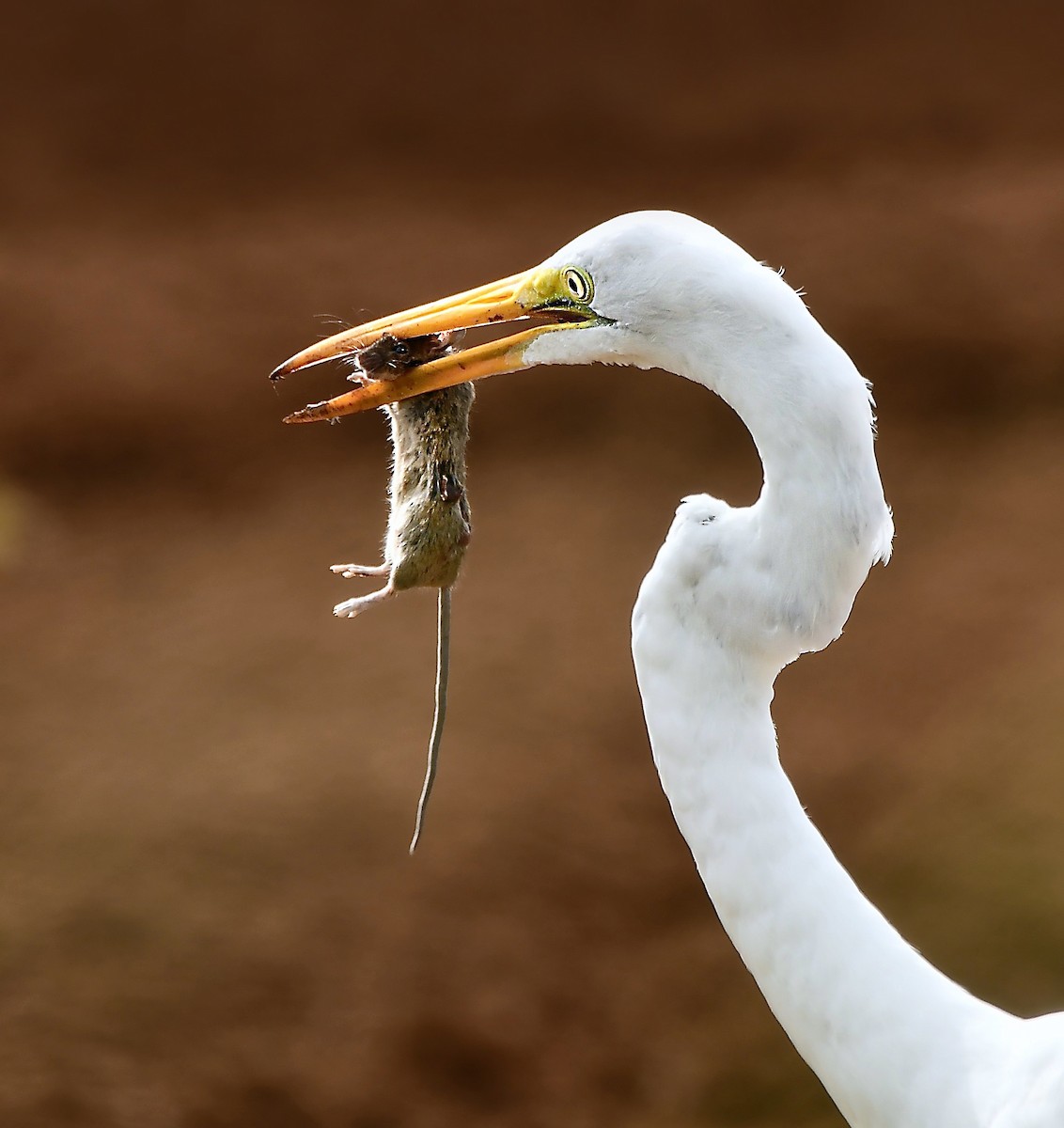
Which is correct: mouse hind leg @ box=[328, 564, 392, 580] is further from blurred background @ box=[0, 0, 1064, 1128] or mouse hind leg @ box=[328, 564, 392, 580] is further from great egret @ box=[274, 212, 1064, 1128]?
blurred background @ box=[0, 0, 1064, 1128]

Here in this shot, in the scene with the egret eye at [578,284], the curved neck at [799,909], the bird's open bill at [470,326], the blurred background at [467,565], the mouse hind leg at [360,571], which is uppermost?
the blurred background at [467,565]

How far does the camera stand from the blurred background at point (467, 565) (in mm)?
3961

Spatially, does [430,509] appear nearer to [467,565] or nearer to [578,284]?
[578,284]

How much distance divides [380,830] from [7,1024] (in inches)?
39.7

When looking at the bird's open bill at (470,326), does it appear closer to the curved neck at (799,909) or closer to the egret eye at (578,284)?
the egret eye at (578,284)

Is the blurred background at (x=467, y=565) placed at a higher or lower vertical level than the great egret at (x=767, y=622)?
higher

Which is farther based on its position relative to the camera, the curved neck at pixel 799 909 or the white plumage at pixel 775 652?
the curved neck at pixel 799 909

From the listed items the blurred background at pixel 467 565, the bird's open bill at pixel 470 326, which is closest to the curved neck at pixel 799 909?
the bird's open bill at pixel 470 326

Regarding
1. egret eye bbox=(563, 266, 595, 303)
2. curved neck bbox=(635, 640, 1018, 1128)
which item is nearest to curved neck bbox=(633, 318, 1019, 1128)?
curved neck bbox=(635, 640, 1018, 1128)

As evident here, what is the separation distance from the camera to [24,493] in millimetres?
5496

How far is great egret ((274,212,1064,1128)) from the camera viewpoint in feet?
5.36

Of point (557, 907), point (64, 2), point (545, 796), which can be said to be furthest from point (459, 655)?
point (64, 2)

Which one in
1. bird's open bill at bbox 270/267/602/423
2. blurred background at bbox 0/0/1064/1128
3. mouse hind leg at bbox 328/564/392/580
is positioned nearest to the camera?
bird's open bill at bbox 270/267/602/423

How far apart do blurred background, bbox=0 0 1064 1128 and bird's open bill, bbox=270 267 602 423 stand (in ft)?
7.76
